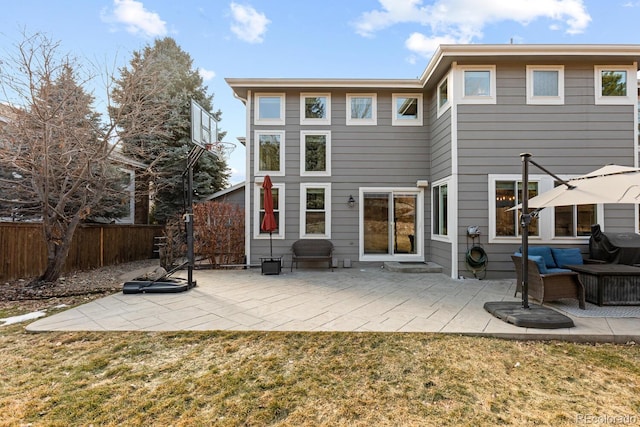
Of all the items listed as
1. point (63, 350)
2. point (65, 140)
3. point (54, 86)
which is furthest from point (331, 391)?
point (54, 86)

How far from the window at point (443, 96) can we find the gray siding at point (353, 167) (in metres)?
0.83

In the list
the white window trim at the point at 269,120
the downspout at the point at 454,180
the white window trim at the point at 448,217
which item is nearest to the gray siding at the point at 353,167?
the white window trim at the point at 269,120

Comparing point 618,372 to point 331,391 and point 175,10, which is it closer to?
point 331,391

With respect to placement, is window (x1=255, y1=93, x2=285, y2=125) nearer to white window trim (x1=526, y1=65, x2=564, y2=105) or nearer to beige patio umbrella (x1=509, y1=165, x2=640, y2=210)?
white window trim (x1=526, y1=65, x2=564, y2=105)

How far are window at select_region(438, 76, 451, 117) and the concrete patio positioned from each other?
4263 millimetres

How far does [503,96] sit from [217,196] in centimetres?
910

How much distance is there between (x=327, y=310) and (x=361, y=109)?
6180mm

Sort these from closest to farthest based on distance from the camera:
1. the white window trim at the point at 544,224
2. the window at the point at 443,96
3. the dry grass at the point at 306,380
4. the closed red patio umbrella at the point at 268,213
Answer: the dry grass at the point at 306,380 → the white window trim at the point at 544,224 → the window at the point at 443,96 → the closed red patio umbrella at the point at 268,213

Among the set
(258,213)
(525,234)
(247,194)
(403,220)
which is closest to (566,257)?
(525,234)

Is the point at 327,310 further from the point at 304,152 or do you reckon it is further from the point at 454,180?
the point at 304,152

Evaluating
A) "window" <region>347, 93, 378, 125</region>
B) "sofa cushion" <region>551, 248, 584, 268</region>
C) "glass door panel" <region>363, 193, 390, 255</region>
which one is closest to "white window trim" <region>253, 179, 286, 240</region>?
"glass door panel" <region>363, 193, 390, 255</region>

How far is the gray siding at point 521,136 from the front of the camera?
6.67 m

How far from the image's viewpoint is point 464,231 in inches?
264

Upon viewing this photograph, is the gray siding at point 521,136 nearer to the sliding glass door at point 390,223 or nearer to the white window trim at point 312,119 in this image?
the sliding glass door at point 390,223
